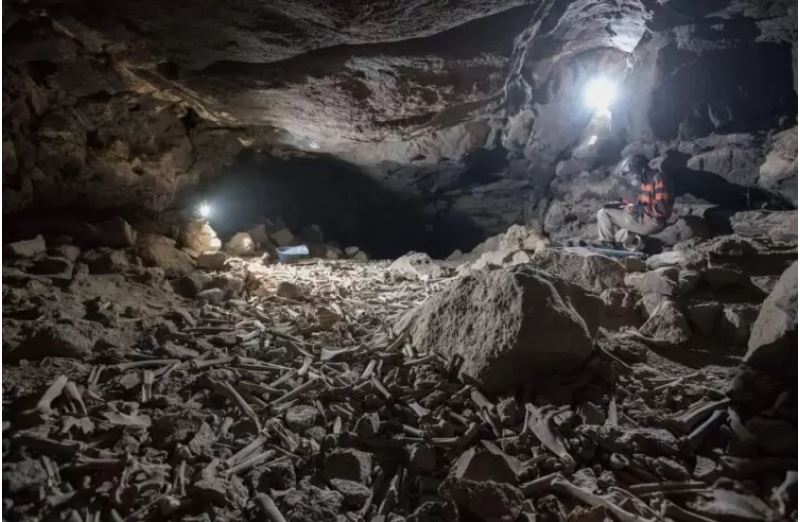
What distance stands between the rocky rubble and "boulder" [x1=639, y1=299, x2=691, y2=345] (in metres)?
0.02

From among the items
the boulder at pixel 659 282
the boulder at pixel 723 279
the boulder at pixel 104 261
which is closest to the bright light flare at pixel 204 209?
the boulder at pixel 104 261

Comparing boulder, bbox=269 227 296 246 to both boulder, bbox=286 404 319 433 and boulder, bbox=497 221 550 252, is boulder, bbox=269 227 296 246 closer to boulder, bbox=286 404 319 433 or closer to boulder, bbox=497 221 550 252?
boulder, bbox=497 221 550 252

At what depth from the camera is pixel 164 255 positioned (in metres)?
6.33

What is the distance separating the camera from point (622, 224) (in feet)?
32.7

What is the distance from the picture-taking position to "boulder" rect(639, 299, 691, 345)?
399 cm

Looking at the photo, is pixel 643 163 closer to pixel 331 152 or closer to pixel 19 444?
pixel 331 152

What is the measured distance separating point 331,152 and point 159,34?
699cm

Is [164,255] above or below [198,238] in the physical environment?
below

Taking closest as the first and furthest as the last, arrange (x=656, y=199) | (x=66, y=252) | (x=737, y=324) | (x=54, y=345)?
(x=54, y=345) < (x=737, y=324) < (x=66, y=252) < (x=656, y=199)

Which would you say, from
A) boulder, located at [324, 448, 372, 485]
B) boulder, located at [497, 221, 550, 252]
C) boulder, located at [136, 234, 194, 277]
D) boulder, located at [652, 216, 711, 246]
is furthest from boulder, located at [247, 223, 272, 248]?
boulder, located at [652, 216, 711, 246]

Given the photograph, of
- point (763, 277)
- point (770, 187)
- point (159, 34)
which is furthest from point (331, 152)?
point (770, 187)

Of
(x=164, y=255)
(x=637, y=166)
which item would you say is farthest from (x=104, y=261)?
(x=637, y=166)

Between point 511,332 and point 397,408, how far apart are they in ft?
3.63

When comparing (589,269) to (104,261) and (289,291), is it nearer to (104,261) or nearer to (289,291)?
(289,291)
